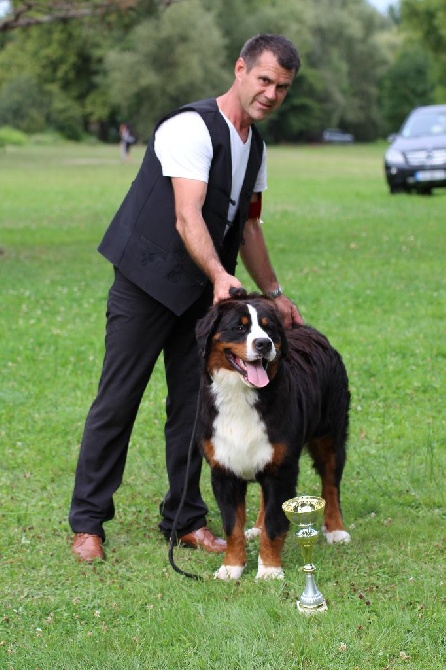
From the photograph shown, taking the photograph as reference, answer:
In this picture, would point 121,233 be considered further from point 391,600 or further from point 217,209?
point 391,600

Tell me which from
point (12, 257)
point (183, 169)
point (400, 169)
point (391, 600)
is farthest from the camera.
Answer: point (400, 169)

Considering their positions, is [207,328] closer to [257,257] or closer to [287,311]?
[287,311]

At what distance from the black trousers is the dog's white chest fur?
0.73 meters

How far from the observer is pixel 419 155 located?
2333 cm

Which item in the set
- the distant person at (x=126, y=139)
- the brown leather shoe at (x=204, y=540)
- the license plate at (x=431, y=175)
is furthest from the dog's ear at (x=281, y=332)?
the distant person at (x=126, y=139)

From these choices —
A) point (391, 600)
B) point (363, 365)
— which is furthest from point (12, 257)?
point (391, 600)

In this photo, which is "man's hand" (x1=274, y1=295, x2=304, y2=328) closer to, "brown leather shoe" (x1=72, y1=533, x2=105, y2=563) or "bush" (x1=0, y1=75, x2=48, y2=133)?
"brown leather shoe" (x1=72, y1=533, x2=105, y2=563)

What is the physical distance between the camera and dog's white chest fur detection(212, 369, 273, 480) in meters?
4.68

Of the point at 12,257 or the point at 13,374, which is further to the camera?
the point at 12,257

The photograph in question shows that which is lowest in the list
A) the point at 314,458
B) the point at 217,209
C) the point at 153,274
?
the point at 314,458

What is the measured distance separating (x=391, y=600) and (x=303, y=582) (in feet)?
1.41

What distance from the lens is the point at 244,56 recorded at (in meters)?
4.89

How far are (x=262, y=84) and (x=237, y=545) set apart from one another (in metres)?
2.20

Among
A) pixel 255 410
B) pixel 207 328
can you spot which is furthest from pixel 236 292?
pixel 255 410
